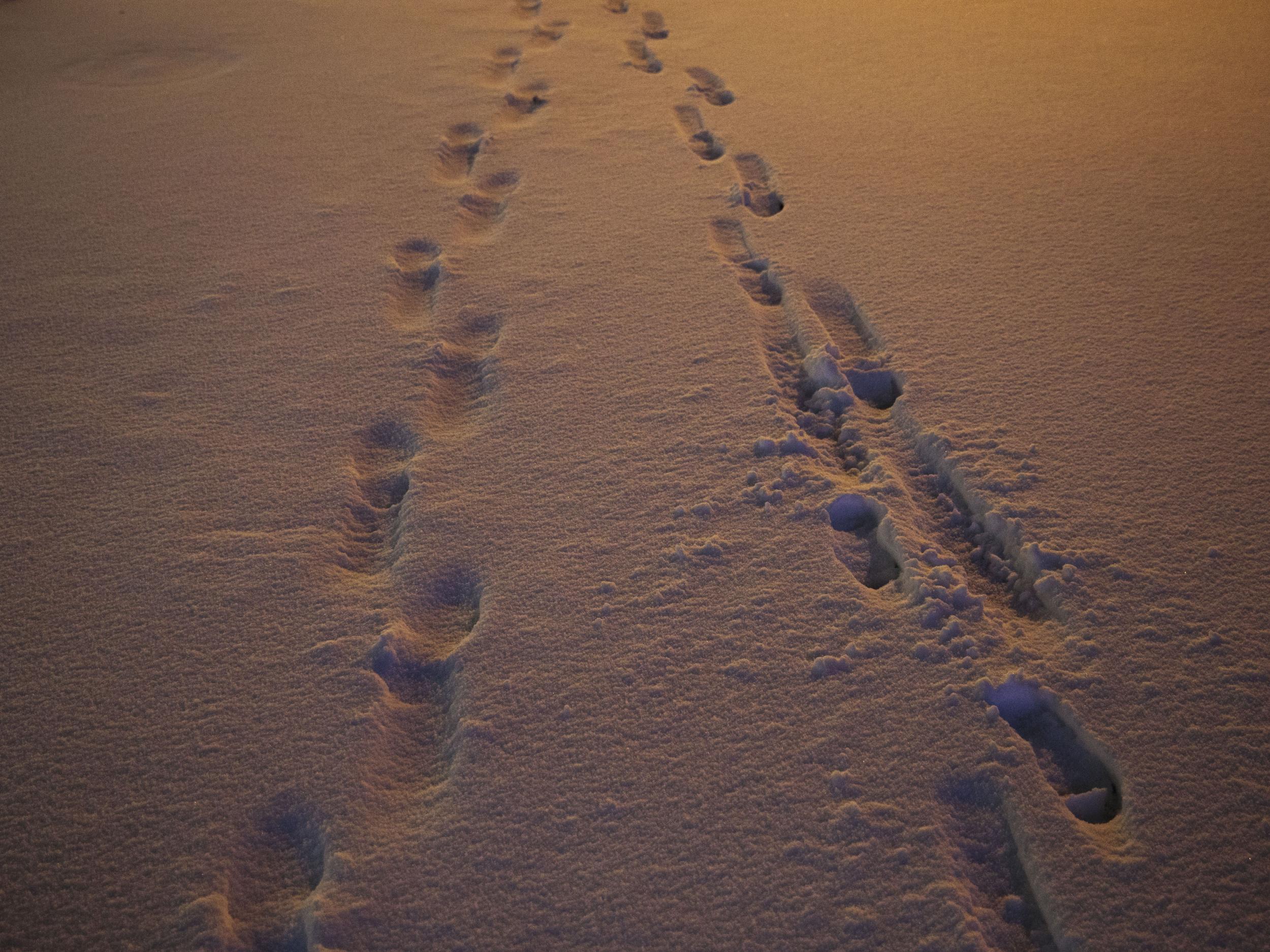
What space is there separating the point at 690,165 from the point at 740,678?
1.36 meters

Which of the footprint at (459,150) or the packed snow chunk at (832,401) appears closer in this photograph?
the packed snow chunk at (832,401)

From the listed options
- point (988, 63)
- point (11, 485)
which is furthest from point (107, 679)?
point (988, 63)

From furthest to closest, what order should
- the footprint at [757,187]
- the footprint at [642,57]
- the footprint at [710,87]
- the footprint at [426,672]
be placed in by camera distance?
the footprint at [642,57]
the footprint at [710,87]
the footprint at [757,187]
the footprint at [426,672]

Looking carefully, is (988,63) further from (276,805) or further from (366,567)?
(276,805)

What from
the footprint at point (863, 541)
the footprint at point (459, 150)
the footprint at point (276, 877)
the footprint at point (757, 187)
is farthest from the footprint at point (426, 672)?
the footprint at point (459, 150)

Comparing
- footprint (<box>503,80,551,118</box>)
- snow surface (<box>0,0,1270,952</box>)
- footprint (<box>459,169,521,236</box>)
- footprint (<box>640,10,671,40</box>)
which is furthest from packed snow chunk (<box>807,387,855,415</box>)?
footprint (<box>640,10,671,40</box>)

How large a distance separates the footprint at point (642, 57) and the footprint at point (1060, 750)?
205 cm

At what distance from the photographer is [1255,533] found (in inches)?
43.1

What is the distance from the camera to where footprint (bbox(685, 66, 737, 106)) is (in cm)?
219

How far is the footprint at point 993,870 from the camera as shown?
80cm

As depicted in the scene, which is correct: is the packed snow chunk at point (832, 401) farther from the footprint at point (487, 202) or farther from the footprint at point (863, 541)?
the footprint at point (487, 202)

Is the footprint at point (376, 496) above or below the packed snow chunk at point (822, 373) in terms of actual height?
below

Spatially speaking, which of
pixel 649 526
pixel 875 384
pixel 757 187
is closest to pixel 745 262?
pixel 757 187

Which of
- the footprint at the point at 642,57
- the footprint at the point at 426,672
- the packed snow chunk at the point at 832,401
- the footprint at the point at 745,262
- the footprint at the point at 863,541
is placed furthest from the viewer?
the footprint at the point at 642,57
